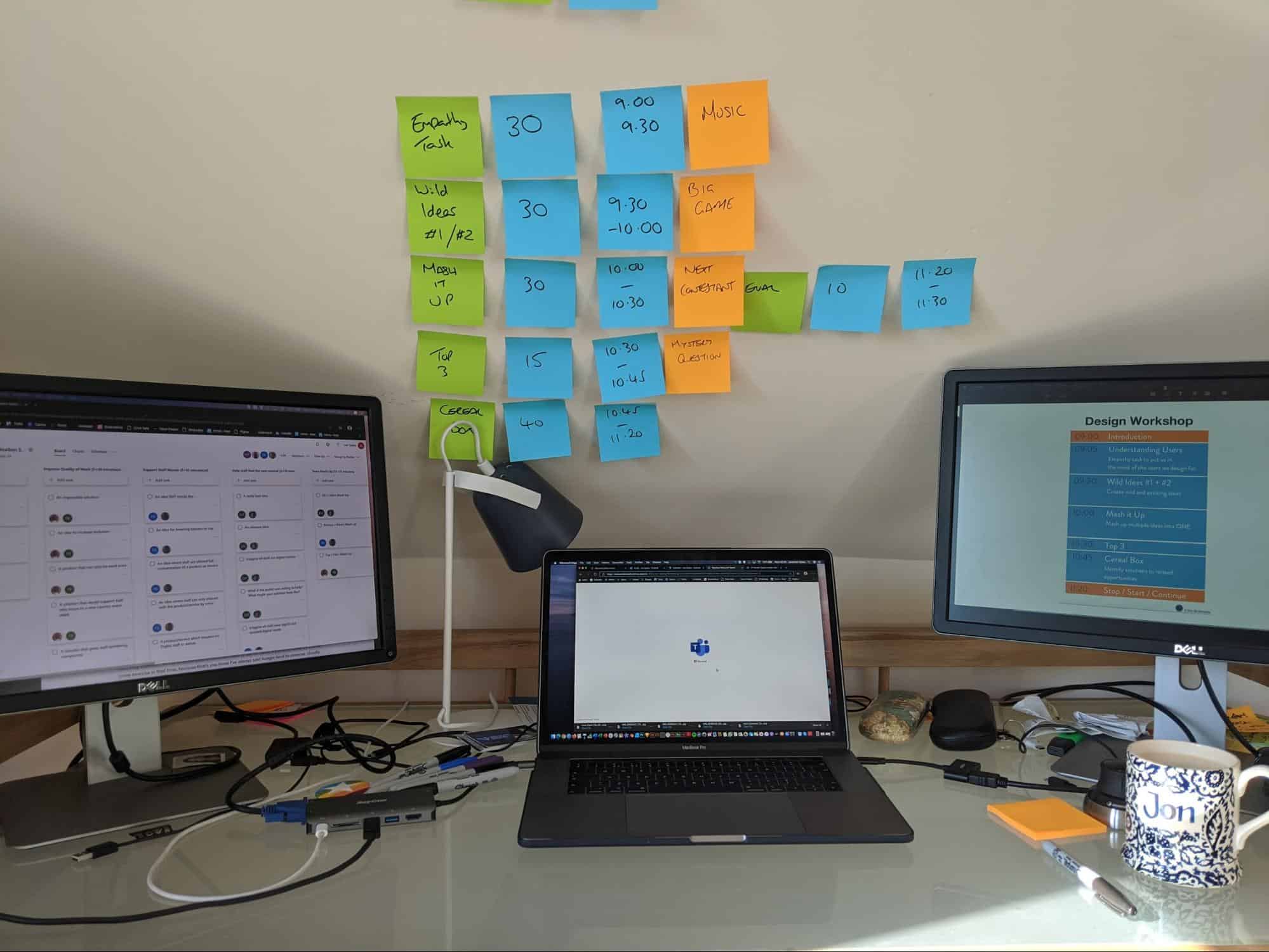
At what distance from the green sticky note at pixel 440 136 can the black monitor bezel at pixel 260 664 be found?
0.29 metres

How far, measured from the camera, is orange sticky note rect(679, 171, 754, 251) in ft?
3.31

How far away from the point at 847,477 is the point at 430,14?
842 mm

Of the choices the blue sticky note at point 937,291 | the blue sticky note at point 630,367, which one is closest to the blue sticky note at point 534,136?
the blue sticky note at point 630,367

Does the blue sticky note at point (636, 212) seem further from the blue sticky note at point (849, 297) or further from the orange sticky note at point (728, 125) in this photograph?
the blue sticky note at point (849, 297)

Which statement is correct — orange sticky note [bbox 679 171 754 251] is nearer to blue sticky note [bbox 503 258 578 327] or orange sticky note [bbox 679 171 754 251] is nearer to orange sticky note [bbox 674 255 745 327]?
orange sticky note [bbox 674 255 745 327]

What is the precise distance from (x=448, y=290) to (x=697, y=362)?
34 cm

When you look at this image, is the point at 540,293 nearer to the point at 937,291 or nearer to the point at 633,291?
the point at 633,291

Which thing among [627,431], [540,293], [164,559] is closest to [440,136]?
[540,293]

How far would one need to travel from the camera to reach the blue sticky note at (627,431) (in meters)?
1.20

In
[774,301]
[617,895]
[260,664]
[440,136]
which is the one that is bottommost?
[617,895]

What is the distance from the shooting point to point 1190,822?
747 mm

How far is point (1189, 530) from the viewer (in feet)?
3.20

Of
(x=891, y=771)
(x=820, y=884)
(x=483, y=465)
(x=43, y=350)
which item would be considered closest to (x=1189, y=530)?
(x=891, y=771)

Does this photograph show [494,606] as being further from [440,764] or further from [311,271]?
[311,271]
